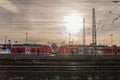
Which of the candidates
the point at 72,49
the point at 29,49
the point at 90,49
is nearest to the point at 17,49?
the point at 29,49

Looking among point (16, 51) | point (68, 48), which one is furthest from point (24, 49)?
point (68, 48)

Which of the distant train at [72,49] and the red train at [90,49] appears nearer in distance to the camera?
the red train at [90,49]

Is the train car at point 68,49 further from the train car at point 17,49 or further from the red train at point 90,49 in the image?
the train car at point 17,49

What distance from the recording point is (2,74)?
21.0 metres

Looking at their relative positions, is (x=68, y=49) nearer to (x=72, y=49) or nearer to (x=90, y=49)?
(x=72, y=49)

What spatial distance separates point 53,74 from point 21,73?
2.33 meters

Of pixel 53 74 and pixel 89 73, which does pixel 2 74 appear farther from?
pixel 89 73

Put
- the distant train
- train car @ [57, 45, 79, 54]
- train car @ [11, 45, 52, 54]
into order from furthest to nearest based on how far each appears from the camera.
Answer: train car @ [57, 45, 79, 54] < train car @ [11, 45, 52, 54] < the distant train

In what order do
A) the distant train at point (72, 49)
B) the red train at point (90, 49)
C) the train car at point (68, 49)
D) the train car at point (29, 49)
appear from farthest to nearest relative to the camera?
the train car at point (68, 49) < the train car at point (29, 49) < the distant train at point (72, 49) < the red train at point (90, 49)

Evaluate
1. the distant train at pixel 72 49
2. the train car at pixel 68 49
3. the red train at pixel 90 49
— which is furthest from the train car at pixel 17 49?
the red train at pixel 90 49

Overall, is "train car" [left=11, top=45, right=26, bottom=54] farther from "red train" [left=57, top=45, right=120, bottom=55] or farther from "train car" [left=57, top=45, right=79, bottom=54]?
"red train" [left=57, top=45, right=120, bottom=55]

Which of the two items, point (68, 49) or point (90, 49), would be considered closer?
point (90, 49)

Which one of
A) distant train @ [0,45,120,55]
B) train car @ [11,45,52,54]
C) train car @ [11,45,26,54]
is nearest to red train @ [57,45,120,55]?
distant train @ [0,45,120,55]

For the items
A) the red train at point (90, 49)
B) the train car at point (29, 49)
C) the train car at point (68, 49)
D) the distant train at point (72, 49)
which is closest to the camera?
the red train at point (90, 49)
